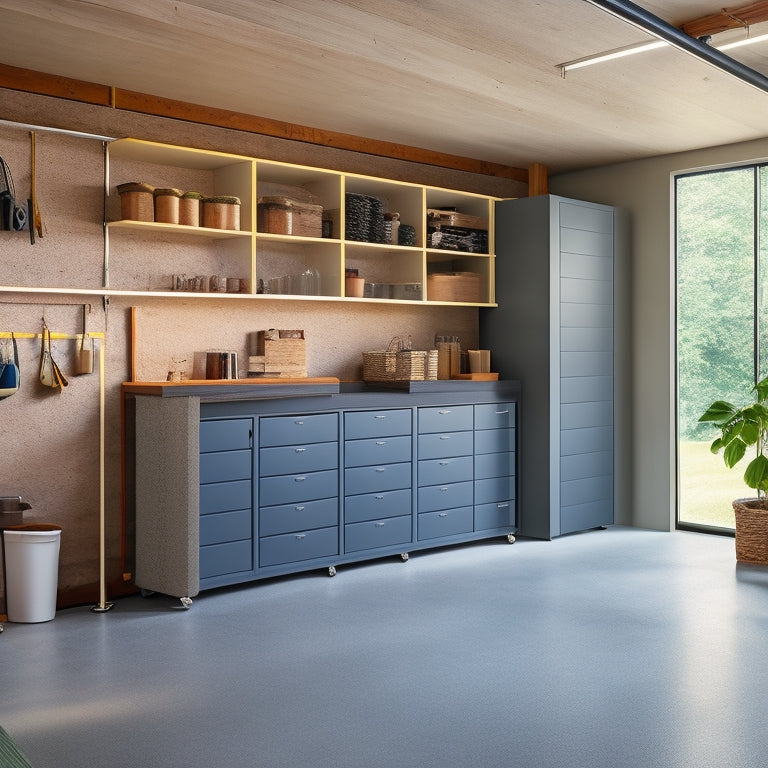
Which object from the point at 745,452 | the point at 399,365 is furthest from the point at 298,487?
the point at 745,452

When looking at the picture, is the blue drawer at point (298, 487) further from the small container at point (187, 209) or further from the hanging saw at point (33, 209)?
the hanging saw at point (33, 209)

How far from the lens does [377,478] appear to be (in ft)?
19.3

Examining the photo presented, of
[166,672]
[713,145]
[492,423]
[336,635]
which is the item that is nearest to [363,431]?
[492,423]

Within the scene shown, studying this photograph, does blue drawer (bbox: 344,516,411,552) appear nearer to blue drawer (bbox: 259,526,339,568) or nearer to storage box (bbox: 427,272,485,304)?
blue drawer (bbox: 259,526,339,568)

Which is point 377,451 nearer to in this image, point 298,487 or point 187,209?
point 298,487

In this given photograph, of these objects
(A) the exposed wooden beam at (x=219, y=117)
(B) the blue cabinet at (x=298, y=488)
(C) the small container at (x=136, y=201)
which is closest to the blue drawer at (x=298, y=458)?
(B) the blue cabinet at (x=298, y=488)

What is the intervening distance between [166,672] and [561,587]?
2.37 metres

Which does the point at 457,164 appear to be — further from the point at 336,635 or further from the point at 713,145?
the point at 336,635

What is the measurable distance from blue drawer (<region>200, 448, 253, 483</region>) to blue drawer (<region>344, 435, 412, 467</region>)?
721mm

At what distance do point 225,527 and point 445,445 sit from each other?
177 cm

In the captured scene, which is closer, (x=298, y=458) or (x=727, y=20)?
(x=727, y=20)

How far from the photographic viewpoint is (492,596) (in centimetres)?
512

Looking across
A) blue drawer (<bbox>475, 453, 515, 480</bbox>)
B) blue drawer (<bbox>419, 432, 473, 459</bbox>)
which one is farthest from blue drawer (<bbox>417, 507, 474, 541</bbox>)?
blue drawer (<bbox>419, 432, 473, 459</bbox>)

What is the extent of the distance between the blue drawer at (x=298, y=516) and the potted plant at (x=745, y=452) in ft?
8.40
